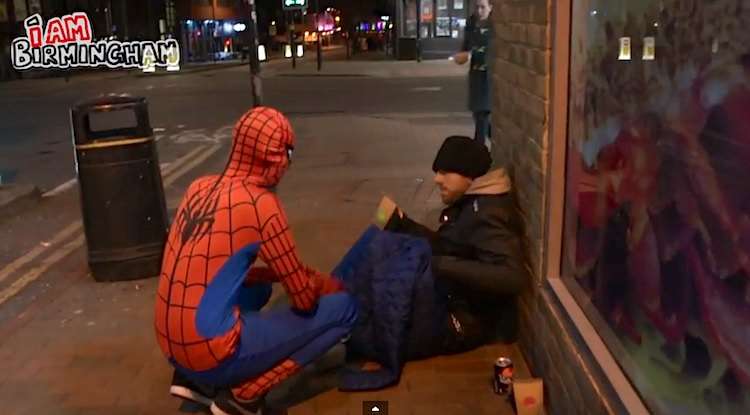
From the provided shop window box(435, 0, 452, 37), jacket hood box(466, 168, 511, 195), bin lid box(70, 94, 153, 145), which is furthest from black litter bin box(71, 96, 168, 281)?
shop window box(435, 0, 452, 37)

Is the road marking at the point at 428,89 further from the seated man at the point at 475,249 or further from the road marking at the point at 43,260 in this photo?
the seated man at the point at 475,249

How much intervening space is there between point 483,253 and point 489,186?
13.7 inches

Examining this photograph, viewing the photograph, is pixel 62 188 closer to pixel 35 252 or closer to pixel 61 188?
pixel 61 188

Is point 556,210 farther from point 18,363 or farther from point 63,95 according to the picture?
point 63,95

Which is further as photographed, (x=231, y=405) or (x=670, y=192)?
(x=231, y=405)

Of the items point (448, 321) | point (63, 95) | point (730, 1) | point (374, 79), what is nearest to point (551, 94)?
point (448, 321)

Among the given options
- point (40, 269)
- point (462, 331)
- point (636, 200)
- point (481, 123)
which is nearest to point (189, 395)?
point (462, 331)

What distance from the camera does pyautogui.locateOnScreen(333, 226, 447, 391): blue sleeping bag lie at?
3.92m

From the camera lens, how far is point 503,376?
12.7 ft

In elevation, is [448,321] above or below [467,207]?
below

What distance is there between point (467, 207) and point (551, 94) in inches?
29.7

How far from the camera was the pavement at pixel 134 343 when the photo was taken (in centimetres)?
395

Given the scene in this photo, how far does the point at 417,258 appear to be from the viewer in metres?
3.97

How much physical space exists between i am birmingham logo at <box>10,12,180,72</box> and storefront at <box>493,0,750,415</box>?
1866cm
